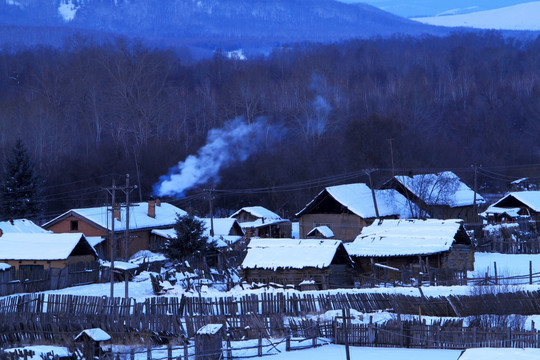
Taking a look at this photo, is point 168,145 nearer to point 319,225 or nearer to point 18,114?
point 18,114

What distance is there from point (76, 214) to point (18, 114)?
35.4 meters

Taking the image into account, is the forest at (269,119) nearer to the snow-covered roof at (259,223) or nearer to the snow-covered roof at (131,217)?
the snow-covered roof at (259,223)

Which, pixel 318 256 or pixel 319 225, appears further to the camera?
pixel 319 225

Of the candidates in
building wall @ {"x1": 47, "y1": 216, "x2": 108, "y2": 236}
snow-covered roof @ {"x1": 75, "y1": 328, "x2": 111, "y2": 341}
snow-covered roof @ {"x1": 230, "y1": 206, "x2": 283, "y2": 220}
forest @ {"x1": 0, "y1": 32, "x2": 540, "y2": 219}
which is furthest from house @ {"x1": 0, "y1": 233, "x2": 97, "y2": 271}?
forest @ {"x1": 0, "y1": 32, "x2": 540, "y2": 219}

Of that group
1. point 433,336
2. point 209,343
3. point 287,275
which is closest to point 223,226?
point 287,275

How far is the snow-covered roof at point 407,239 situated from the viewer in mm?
33469

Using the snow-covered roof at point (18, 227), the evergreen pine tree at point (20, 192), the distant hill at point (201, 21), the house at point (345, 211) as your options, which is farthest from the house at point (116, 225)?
the distant hill at point (201, 21)

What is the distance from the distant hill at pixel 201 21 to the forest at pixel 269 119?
58647 millimetres

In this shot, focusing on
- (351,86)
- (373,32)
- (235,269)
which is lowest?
(235,269)

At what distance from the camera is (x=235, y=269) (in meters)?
36.1

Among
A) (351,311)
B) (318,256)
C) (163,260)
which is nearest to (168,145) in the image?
(163,260)

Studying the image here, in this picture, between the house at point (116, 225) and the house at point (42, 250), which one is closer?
the house at point (42, 250)

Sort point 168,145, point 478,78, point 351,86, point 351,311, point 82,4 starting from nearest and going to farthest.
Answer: point 351,311 < point 168,145 < point 351,86 < point 478,78 < point 82,4

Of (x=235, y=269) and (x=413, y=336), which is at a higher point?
(x=235, y=269)
